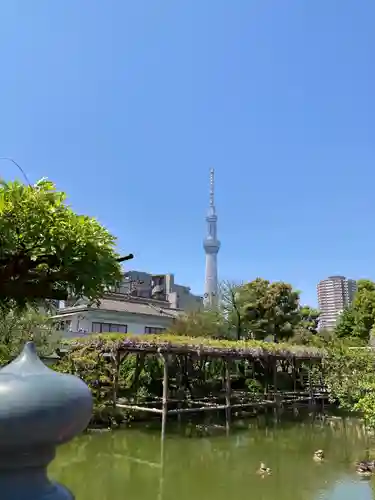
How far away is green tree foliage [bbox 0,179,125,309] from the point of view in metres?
2.21

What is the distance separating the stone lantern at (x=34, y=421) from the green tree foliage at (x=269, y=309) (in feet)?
78.5

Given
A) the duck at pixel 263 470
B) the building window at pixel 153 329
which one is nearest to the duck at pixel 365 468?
the duck at pixel 263 470

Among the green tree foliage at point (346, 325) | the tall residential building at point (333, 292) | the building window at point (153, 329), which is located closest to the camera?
the building window at point (153, 329)

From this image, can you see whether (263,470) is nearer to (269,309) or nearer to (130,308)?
(269,309)

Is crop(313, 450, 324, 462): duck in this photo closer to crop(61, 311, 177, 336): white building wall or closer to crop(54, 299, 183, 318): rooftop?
crop(61, 311, 177, 336): white building wall

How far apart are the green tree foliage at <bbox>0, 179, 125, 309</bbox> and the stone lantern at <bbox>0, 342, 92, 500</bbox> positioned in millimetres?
620

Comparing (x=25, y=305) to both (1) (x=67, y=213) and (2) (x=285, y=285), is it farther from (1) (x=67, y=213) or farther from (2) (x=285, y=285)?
(2) (x=285, y=285)

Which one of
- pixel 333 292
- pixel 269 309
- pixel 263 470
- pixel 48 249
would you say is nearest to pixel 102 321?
pixel 269 309

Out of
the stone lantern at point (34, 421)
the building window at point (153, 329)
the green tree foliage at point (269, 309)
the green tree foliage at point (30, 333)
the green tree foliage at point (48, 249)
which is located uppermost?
the green tree foliage at point (269, 309)

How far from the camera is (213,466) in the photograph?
9758 mm

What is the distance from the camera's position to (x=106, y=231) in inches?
100.0

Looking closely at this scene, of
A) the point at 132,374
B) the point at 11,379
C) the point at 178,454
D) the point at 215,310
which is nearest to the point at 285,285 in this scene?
the point at 215,310

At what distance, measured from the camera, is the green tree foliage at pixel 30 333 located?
1131cm

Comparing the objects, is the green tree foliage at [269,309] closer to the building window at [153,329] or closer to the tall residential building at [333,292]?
the building window at [153,329]
